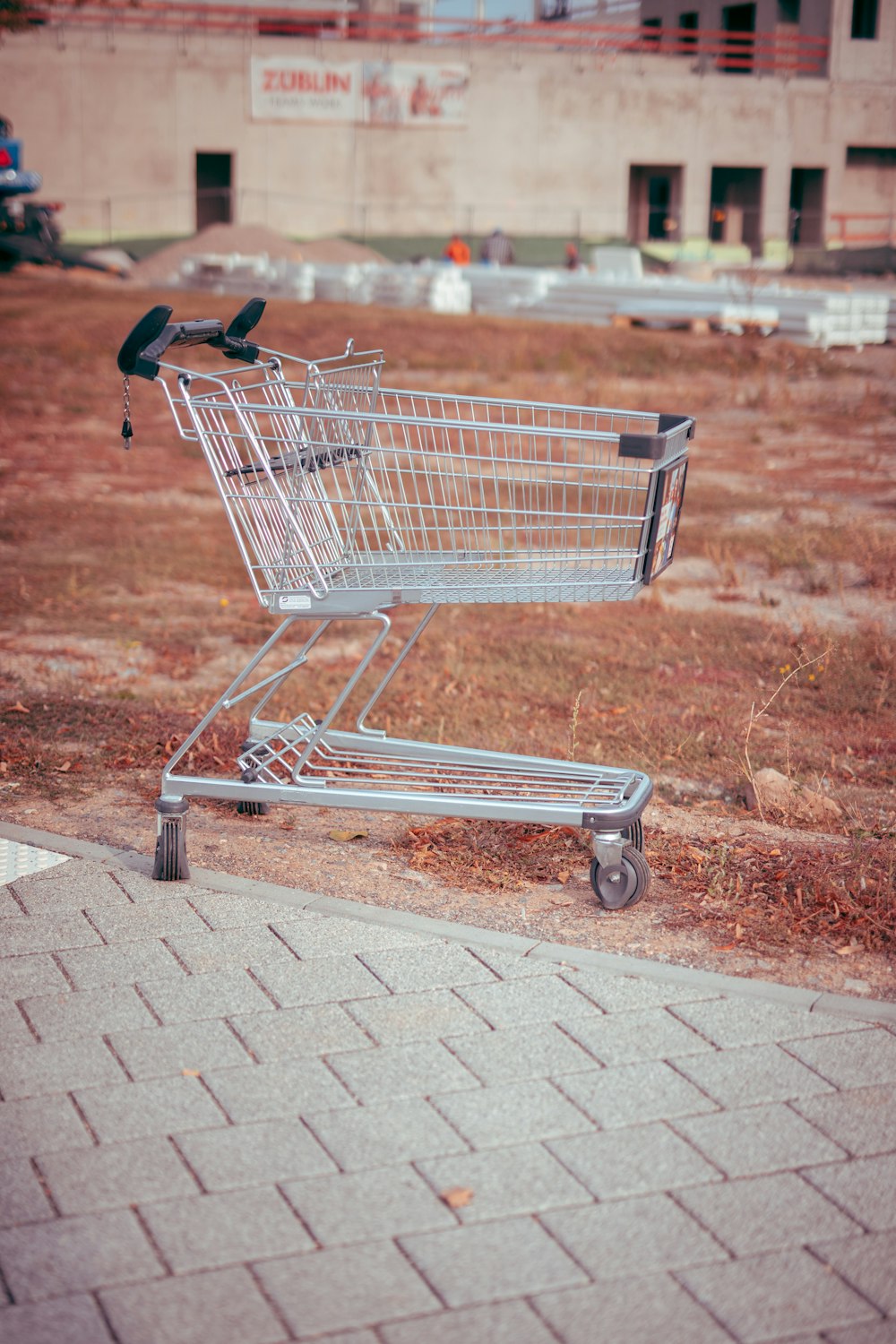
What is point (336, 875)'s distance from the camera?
422 centimetres

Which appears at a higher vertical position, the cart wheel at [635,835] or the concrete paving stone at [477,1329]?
the cart wheel at [635,835]

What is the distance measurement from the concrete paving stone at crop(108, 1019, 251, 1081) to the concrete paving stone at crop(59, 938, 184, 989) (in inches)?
10.6

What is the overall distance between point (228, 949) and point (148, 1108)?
762 millimetres

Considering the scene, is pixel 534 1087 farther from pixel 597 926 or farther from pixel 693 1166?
pixel 597 926

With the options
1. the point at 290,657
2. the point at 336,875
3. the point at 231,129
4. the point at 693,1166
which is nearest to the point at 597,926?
the point at 336,875

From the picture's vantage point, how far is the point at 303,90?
4003cm

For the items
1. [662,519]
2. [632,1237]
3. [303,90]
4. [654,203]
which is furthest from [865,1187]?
[654,203]

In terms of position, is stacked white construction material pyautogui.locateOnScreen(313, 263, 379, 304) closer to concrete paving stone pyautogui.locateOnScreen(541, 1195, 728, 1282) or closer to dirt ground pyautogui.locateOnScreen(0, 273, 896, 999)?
dirt ground pyautogui.locateOnScreen(0, 273, 896, 999)

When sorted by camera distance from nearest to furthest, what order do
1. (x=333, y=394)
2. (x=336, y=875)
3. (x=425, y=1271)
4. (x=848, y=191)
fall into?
1. (x=425, y=1271)
2. (x=336, y=875)
3. (x=333, y=394)
4. (x=848, y=191)

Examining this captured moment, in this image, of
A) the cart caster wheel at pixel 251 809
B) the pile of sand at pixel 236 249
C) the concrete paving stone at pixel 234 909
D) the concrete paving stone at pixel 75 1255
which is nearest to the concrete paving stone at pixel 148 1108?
the concrete paving stone at pixel 75 1255

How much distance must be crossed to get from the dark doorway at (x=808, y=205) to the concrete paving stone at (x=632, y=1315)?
47727 mm

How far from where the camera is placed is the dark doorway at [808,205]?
46.4 meters

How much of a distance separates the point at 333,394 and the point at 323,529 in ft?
1.62

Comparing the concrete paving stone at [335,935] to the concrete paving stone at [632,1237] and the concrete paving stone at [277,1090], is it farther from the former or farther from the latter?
the concrete paving stone at [632,1237]
